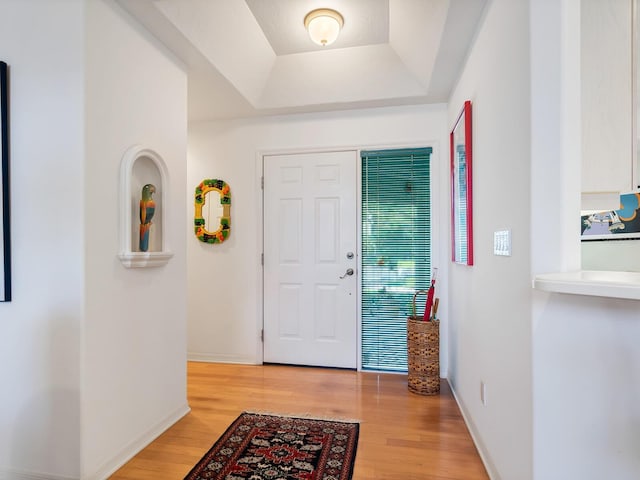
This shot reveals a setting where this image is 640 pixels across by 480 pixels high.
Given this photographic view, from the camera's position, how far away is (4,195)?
5.38 feet

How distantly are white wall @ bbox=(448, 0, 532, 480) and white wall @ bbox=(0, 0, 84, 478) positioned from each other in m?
1.88

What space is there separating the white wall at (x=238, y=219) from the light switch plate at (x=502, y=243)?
177cm

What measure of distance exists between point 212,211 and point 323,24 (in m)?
A: 1.90

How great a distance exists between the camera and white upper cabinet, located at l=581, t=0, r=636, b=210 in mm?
1207

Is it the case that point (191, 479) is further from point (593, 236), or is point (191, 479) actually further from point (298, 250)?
point (593, 236)

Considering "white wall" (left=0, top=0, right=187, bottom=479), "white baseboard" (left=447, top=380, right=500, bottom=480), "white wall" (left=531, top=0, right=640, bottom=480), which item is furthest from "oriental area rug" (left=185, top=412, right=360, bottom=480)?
"white wall" (left=531, top=0, right=640, bottom=480)

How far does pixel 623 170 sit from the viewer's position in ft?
3.98

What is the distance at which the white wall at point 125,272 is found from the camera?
165 centimetres

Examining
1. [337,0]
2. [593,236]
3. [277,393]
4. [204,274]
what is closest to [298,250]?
[204,274]

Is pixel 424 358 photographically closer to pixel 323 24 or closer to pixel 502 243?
pixel 502 243

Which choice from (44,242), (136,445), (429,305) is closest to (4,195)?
(44,242)

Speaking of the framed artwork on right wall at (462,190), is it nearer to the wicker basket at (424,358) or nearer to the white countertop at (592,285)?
the wicker basket at (424,358)

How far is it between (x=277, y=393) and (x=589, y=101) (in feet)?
8.30

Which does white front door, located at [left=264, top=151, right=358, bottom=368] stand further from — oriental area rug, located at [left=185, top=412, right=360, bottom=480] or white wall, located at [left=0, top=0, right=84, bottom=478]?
white wall, located at [left=0, top=0, right=84, bottom=478]
